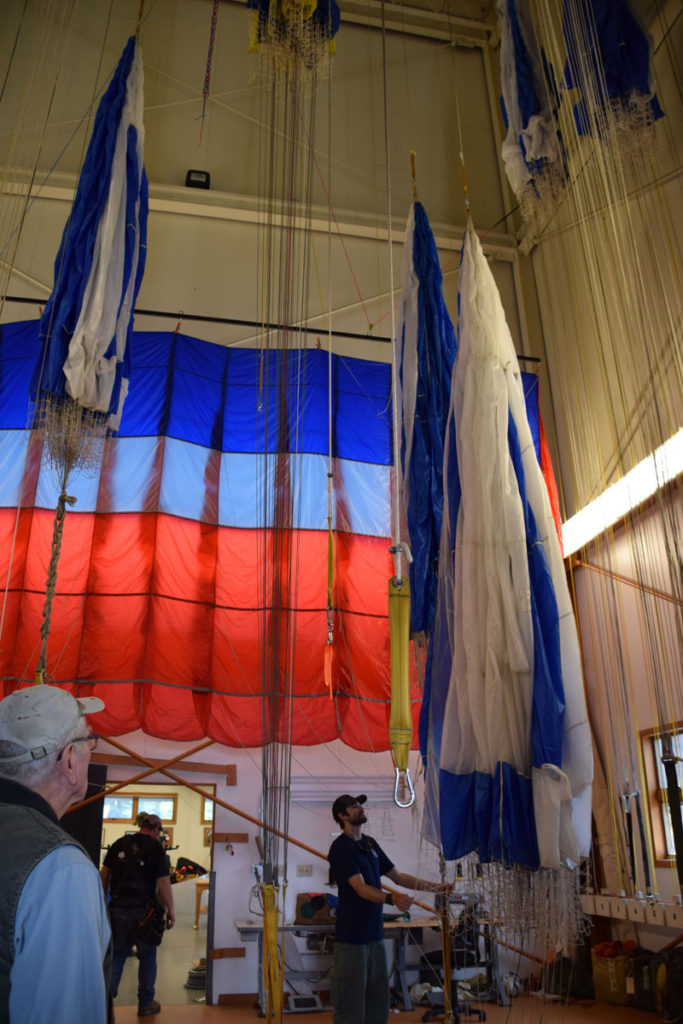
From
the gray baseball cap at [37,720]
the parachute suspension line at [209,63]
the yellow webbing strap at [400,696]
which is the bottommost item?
the gray baseball cap at [37,720]

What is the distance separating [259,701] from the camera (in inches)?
209

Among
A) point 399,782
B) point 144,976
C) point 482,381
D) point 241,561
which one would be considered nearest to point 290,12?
point 482,381

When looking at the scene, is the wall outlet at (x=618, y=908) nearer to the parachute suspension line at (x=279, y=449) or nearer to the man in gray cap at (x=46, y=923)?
the parachute suspension line at (x=279, y=449)

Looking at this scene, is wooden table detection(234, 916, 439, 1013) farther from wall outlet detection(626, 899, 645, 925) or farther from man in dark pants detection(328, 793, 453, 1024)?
man in dark pants detection(328, 793, 453, 1024)

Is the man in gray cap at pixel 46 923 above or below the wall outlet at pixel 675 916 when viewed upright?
→ above

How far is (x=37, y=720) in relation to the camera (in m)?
1.19

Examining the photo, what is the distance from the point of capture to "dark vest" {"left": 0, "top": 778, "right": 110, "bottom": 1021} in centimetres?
95

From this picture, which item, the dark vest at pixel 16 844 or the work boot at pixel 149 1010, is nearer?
the dark vest at pixel 16 844

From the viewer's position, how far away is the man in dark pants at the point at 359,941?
292 centimetres

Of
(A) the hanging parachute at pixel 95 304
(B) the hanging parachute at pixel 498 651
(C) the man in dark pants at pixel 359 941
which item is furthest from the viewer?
(A) the hanging parachute at pixel 95 304

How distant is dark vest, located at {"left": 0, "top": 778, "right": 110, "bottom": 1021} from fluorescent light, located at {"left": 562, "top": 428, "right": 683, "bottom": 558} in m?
2.74

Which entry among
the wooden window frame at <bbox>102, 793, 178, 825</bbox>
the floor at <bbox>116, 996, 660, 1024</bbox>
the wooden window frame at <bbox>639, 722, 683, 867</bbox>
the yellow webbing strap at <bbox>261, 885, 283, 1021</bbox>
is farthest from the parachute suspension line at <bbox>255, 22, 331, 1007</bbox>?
the wooden window frame at <bbox>102, 793, 178, 825</bbox>

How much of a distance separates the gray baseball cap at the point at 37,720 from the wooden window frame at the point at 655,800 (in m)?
4.45


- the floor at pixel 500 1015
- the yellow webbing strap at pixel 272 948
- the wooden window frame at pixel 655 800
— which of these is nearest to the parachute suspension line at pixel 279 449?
the yellow webbing strap at pixel 272 948
